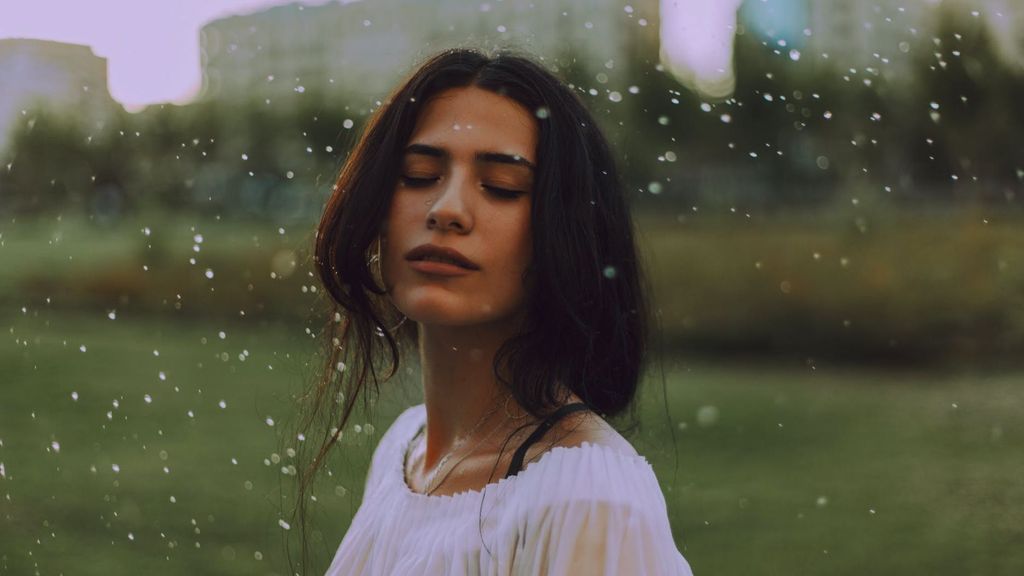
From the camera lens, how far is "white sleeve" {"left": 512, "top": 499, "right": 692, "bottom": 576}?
1.38 meters

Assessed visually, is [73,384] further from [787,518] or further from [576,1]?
[787,518]

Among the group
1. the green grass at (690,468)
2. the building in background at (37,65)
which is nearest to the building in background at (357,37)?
the green grass at (690,468)

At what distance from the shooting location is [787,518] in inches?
545

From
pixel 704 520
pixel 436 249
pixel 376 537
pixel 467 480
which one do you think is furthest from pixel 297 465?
pixel 704 520

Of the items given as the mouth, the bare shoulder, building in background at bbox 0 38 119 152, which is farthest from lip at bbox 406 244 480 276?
building in background at bbox 0 38 119 152

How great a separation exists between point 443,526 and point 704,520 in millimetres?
12077

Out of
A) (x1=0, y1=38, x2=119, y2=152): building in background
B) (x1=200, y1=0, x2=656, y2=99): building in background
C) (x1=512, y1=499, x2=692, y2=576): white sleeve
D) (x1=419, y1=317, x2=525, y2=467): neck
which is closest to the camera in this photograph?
(x1=512, y1=499, x2=692, y2=576): white sleeve

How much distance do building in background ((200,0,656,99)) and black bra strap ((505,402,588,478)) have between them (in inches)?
500

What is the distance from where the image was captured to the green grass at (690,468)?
1191cm

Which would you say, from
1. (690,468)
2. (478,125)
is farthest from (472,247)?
(690,468)

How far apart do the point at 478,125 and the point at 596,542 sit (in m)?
0.55

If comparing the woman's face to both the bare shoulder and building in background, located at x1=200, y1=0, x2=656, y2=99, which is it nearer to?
the bare shoulder

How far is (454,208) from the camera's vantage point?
1.54m

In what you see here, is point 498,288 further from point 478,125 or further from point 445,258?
point 478,125
